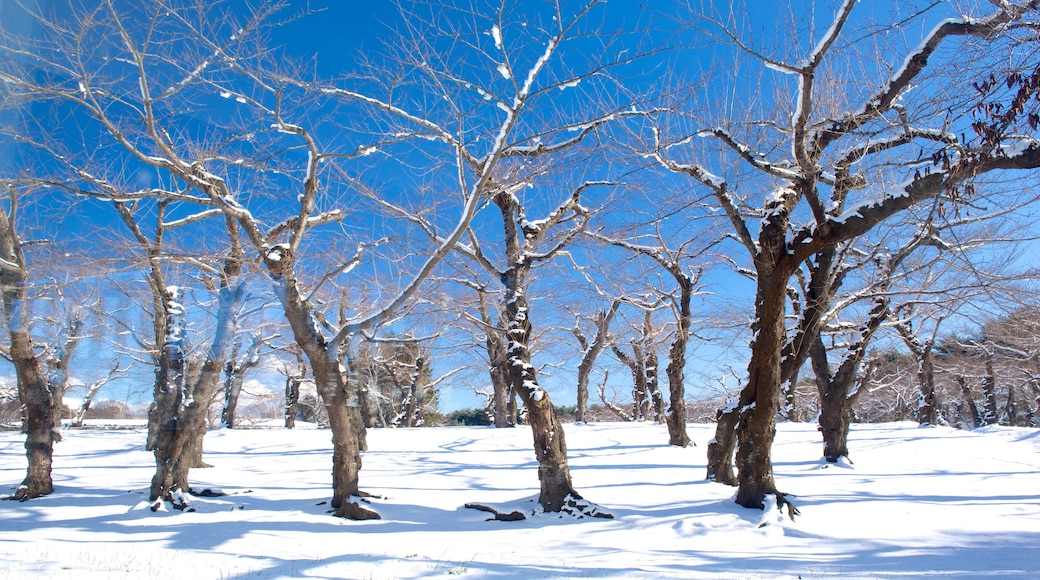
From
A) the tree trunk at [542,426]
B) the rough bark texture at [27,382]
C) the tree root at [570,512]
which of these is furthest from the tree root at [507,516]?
the rough bark texture at [27,382]

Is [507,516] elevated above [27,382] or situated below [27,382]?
below

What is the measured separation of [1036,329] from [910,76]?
70.1 ft

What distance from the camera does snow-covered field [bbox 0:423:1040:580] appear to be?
17.2 ft

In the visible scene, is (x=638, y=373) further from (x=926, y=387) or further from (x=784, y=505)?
(x=784, y=505)

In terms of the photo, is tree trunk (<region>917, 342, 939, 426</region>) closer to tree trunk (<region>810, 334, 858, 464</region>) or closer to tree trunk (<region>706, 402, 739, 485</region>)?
tree trunk (<region>810, 334, 858, 464</region>)

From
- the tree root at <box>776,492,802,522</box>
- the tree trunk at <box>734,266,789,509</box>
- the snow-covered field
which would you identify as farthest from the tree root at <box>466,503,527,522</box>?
the tree root at <box>776,492,802,522</box>

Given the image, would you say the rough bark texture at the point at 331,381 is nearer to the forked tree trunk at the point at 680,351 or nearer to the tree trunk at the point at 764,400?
the tree trunk at the point at 764,400

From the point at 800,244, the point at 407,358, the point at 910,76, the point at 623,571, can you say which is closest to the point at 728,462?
the point at 800,244

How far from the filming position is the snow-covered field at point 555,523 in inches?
207

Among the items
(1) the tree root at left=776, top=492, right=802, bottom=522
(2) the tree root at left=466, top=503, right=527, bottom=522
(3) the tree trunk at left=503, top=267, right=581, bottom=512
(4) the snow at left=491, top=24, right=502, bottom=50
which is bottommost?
(2) the tree root at left=466, top=503, right=527, bottom=522

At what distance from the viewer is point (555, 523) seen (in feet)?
25.0

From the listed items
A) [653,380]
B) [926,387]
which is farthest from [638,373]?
[926,387]

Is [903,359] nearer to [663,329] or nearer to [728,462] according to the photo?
[663,329]

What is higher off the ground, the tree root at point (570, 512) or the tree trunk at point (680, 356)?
the tree trunk at point (680, 356)
